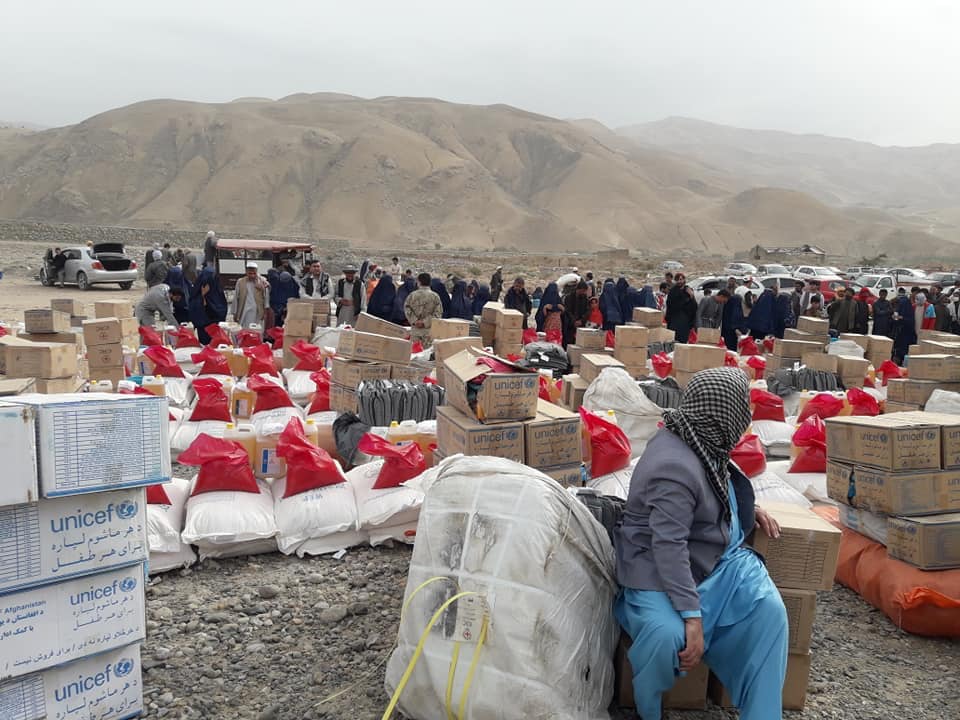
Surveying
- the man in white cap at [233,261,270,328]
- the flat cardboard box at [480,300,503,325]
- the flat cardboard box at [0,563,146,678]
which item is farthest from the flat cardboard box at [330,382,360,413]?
the man in white cap at [233,261,270,328]

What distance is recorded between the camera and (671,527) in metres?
2.20

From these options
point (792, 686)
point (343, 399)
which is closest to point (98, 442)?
point (792, 686)

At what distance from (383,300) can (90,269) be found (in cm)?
1314

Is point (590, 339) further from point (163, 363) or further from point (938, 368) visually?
point (163, 363)

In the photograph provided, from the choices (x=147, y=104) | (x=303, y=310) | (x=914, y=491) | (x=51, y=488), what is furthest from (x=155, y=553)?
(x=147, y=104)

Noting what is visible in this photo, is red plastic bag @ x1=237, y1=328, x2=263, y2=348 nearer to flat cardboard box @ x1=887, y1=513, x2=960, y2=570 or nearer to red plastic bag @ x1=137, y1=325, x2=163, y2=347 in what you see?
red plastic bag @ x1=137, y1=325, x2=163, y2=347

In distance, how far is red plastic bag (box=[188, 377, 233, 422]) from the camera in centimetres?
536

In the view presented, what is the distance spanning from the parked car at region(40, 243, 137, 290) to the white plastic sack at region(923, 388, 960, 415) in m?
19.8

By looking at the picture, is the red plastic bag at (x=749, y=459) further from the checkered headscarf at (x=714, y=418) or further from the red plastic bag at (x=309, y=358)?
the red plastic bag at (x=309, y=358)

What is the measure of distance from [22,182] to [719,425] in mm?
73459

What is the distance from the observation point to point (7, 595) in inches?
83.8

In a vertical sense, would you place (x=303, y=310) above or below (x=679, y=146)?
below

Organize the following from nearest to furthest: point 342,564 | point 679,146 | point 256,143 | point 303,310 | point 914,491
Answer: point 914,491 < point 342,564 < point 303,310 < point 256,143 < point 679,146

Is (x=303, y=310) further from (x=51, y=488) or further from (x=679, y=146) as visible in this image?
(x=679, y=146)
